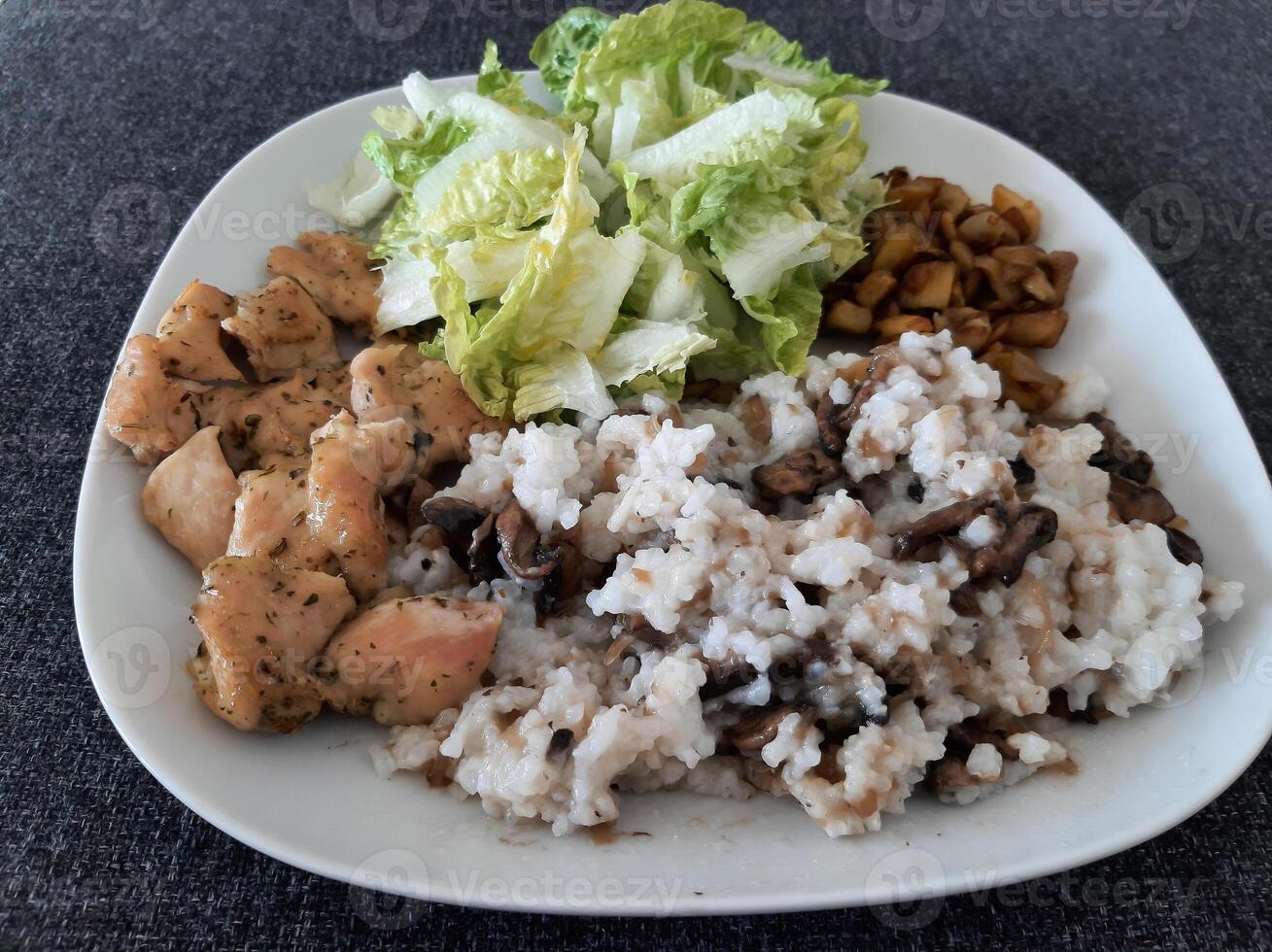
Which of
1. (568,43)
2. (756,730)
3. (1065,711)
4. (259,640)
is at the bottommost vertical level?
(1065,711)

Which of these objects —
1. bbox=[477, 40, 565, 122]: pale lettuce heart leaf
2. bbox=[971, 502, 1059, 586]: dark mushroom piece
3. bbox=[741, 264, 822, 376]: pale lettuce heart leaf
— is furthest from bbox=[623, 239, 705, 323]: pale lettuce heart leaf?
bbox=[971, 502, 1059, 586]: dark mushroom piece

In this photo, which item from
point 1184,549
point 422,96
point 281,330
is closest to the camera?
point 1184,549

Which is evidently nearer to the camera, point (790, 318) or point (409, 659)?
point (409, 659)

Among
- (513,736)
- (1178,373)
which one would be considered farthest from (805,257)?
(513,736)

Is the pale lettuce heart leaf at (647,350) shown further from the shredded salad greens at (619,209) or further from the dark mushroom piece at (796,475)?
the dark mushroom piece at (796,475)

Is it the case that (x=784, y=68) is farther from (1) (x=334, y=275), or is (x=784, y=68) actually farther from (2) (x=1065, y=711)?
(2) (x=1065, y=711)

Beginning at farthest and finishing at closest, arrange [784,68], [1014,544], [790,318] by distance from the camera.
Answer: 1. [784,68]
2. [790,318]
3. [1014,544]

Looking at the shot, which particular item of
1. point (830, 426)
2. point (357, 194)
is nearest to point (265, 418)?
point (357, 194)
